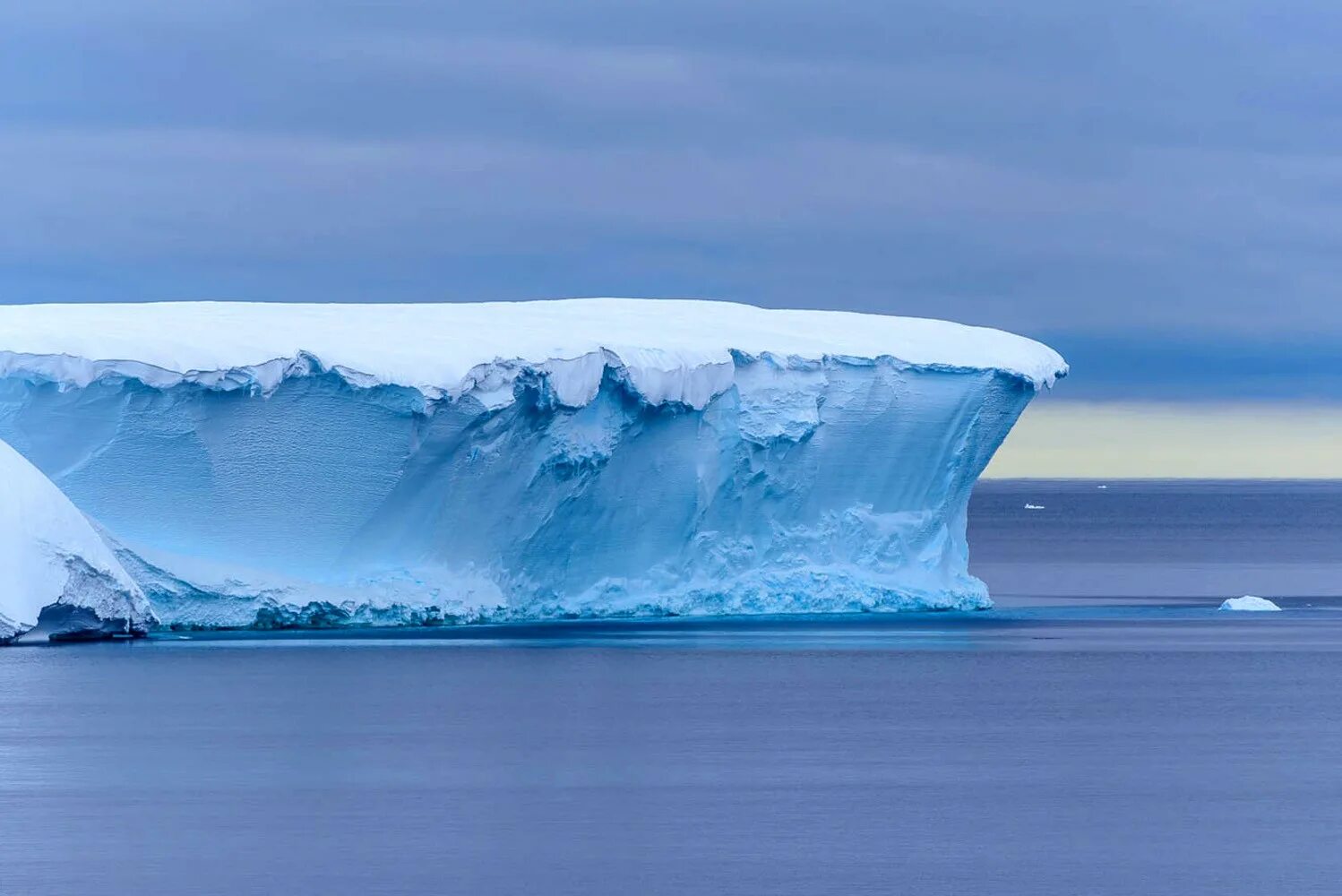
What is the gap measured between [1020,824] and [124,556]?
1025 centimetres

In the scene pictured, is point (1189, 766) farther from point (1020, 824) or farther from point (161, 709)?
point (161, 709)

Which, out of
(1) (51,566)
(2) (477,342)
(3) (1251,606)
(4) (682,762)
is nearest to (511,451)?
(2) (477,342)

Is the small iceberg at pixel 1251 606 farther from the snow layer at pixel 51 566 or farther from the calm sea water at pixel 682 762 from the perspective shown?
the snow layer at pixel 51 566

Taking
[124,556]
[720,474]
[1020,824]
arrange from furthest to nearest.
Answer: [720,474], [124,556], [1020,824]

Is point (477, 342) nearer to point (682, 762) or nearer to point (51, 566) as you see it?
point (51, 566)

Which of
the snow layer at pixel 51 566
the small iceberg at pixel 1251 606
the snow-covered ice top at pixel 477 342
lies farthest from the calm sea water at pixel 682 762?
the small iceberg at pixel 1251 606

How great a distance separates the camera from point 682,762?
634 inches

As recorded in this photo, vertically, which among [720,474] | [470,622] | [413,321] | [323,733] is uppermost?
[413,321]

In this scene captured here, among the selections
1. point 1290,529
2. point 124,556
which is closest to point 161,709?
point 124,556

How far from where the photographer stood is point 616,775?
15461 mm

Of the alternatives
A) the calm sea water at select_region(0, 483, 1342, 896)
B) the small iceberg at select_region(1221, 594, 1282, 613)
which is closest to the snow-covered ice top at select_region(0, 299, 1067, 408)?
the calm sea water at select_region(0, 483, 1342, 896)

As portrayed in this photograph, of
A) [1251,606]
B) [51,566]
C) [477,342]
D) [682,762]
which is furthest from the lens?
[1251,606]

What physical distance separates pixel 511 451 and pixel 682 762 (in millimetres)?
7288

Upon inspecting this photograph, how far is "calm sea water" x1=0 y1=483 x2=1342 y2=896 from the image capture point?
40.0 feet
